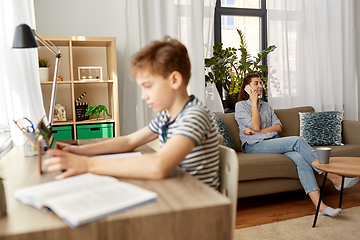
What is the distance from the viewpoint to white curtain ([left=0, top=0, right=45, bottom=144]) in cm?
221

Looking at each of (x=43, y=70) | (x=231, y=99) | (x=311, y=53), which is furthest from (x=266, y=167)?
(x=43, y=70)

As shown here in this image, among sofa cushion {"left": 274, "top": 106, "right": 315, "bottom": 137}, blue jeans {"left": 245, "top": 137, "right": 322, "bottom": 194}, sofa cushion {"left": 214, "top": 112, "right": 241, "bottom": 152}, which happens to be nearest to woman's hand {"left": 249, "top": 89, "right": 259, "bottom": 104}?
sofa cushion {"left": 214, "top": 112, "right": 241, "bottom": 152}

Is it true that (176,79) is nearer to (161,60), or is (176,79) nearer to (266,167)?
(161,60)

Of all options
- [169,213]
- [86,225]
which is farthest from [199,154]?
[86,225]

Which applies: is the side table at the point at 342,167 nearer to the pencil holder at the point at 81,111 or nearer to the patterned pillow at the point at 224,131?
the patterned pillow at the point at 224,131

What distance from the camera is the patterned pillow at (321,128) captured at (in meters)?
3.23

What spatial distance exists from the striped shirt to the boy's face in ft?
0.24

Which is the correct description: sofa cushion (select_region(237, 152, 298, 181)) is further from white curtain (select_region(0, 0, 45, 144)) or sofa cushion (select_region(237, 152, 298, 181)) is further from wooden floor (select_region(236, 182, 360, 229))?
white curtain (select_region(0, 0, 45, 144))

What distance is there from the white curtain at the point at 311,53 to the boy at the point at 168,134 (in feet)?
9.35

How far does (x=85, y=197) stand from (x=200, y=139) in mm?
393

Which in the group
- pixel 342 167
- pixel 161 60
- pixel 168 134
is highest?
pixel 161 60

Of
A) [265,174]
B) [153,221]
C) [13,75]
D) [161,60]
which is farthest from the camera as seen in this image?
[265,174]

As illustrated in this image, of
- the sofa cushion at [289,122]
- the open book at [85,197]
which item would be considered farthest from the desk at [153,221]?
the sofa cushion at [289,122]

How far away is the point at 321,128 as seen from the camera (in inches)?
128
